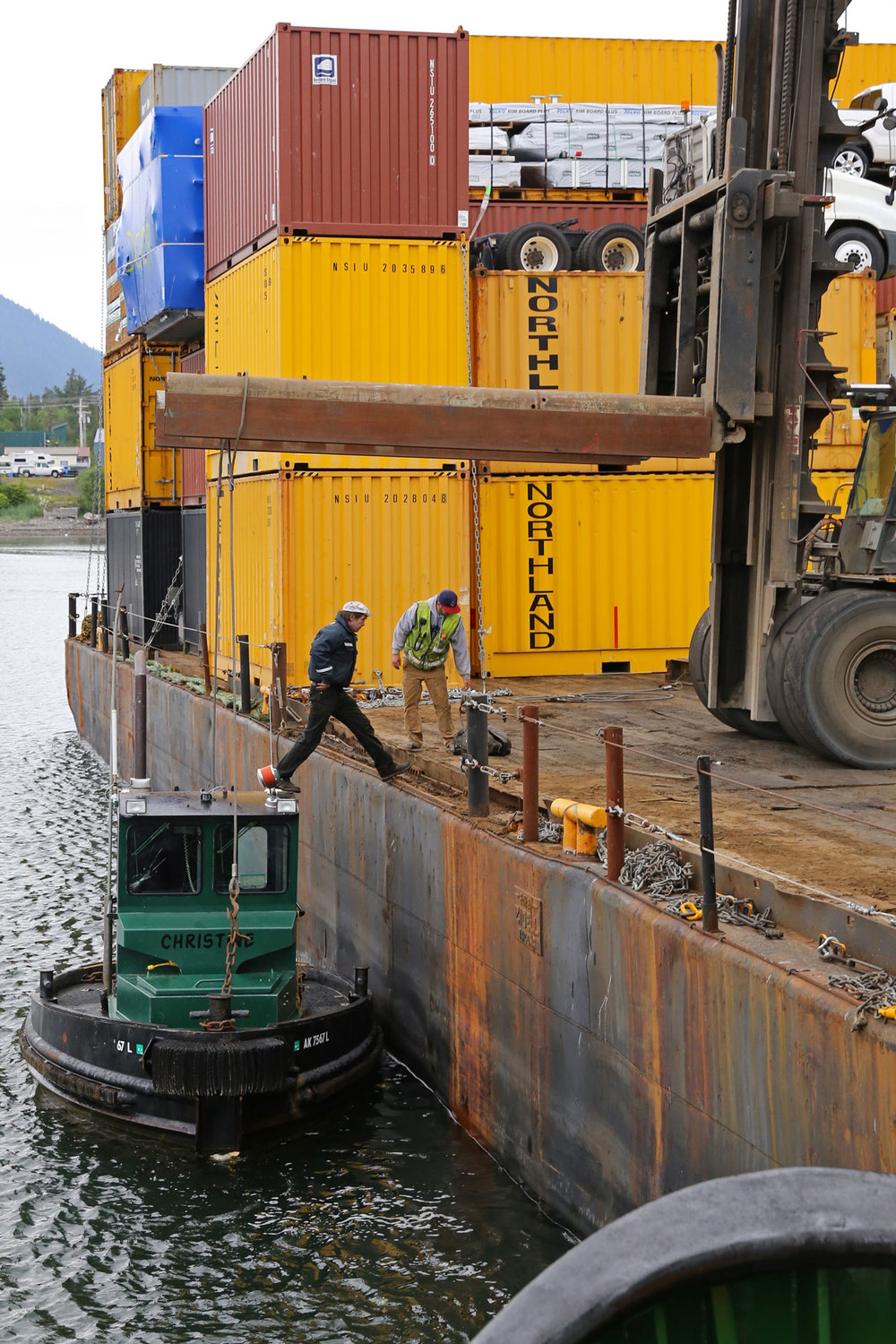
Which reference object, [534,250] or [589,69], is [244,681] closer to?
[534,250]

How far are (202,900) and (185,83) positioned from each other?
20.2m

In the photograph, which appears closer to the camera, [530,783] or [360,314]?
[530,783]

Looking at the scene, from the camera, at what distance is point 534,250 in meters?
20.0

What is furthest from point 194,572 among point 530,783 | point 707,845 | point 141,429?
point 707,845

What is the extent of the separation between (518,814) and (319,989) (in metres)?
2.85

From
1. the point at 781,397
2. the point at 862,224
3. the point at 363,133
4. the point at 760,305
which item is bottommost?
the point at 781,397

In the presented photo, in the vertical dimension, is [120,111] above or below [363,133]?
above

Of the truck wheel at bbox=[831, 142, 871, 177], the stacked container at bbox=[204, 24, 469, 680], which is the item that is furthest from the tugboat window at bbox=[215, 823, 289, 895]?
the truck wheel at bbox=[831, 142, 871, 177]

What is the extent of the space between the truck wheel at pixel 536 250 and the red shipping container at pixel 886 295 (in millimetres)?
5541

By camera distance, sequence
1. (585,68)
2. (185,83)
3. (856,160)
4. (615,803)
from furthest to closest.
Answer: (185,83), (585,68), (856,160), (615,803)

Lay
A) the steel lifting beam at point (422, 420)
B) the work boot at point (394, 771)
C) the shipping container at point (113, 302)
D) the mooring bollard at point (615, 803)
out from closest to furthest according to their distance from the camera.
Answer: the mooring bollard at point (615, 803)
the steel lifting beam at point (422, 420)
the work boot at point (394, 771)
the shipping container at point (113, 302)

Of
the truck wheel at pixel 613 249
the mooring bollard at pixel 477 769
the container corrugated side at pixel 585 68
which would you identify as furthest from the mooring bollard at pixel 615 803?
the container corrugated side at pixel 585 68

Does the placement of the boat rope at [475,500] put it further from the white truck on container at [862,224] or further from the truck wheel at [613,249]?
the white truck on container at [862,224]

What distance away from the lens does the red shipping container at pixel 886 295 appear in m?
22.5
